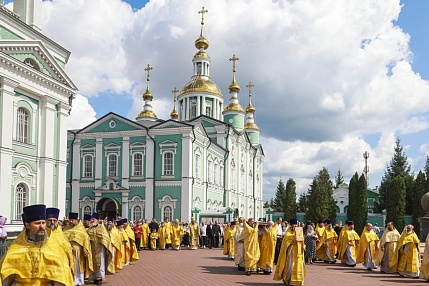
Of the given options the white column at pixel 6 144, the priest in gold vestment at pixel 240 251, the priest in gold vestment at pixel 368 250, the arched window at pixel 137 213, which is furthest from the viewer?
the arched window at pixel 137 213

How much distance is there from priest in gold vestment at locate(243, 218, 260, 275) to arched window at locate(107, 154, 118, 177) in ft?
77.8

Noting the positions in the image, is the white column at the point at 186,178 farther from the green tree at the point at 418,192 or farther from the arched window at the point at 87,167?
the green tree at the point at 418,192

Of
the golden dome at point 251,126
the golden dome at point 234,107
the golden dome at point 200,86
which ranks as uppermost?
the golden dome at point 200,86

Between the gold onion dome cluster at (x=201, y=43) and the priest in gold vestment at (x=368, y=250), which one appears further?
the gold onion dome cluster at (x=201, y=43)

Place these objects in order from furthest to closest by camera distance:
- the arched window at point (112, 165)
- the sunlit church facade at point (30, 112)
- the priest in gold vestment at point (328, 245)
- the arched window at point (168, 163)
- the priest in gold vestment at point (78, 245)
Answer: the arched window at point (112, 165), the arched window at point (168, 163), the sunlit church facade at point (30, 112), the priest in gold vestment at point (328, 245), the priest in gold vestment at point (78, 245)

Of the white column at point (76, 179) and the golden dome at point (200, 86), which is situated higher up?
the golden dome at point (200, 86)

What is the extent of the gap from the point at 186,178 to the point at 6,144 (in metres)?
15.9

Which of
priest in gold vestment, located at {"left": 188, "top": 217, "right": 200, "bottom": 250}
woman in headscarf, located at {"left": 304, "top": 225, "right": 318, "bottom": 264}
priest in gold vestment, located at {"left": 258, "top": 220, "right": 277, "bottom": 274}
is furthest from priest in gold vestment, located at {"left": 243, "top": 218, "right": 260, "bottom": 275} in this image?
priest in gold vestment, located at {"left": 188, "top": 217, "right": 200, "bottom": 250}

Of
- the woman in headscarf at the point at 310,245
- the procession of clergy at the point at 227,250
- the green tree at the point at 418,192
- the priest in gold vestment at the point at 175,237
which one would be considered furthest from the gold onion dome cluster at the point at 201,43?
the woman in headscarf at the point at 310,245

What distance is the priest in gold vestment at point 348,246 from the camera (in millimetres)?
16922

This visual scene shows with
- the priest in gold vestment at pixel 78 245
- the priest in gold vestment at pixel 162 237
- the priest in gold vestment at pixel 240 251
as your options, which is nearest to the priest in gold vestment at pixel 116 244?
the priest in gold vestment at pixel 78 245

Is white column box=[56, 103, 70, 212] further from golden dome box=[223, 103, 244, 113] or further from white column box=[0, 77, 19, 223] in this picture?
golden dome box=[223, 103, 244, 113]

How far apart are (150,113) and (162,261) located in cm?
3218

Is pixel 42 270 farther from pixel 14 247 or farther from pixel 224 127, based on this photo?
pixel 224 127
